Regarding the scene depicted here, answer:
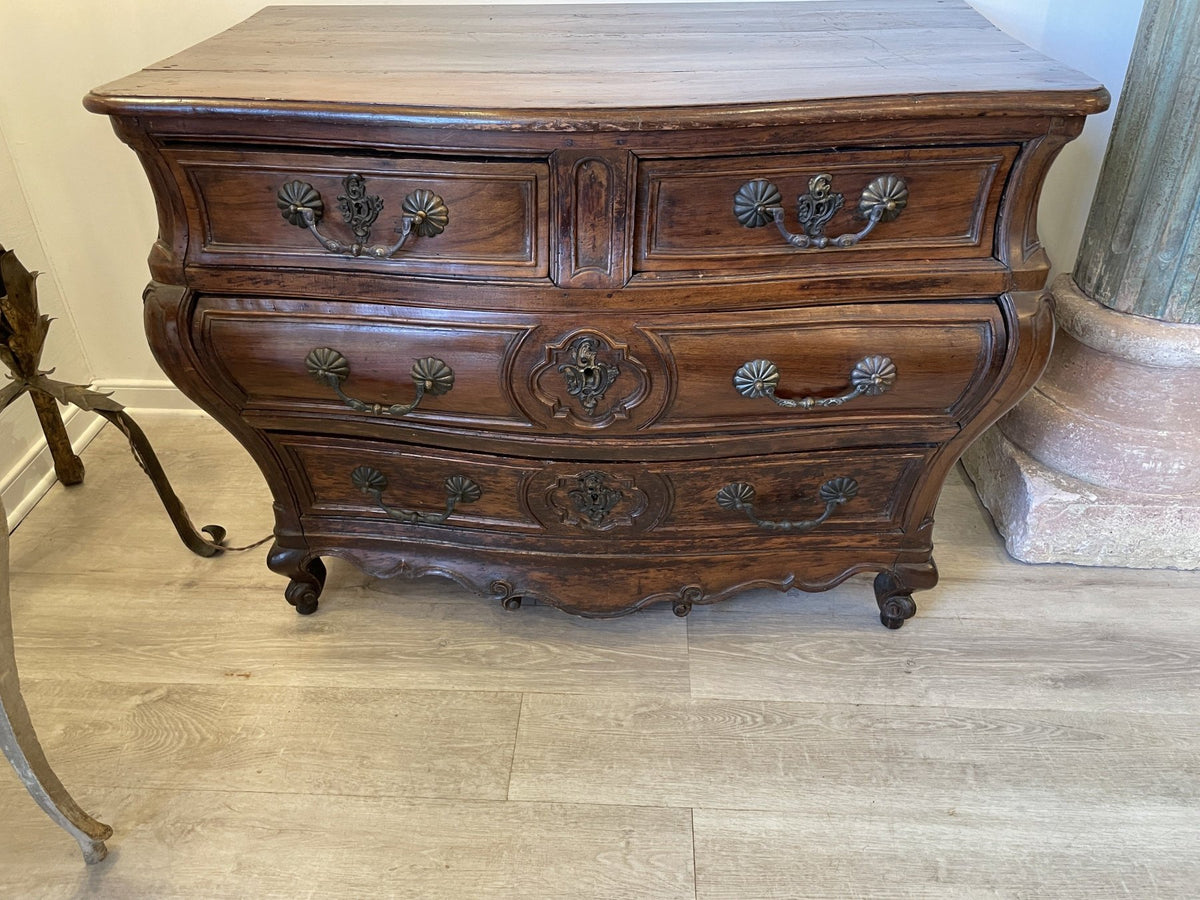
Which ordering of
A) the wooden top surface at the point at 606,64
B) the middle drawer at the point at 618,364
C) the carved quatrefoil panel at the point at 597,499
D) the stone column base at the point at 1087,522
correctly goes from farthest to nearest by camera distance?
the stone column base at the point at 1087,522
the carved quatrefoil panel at the point at 597,499
the middle drawer at the point at 618,364
the wooden top surface at the point at 606,64

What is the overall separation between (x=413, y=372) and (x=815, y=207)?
0.57 m

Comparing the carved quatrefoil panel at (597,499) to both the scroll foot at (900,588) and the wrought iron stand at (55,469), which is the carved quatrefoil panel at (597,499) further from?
the wrought iron stand at (55,469)

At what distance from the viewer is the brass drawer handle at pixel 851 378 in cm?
113

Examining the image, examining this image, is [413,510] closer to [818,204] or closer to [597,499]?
[597,499]

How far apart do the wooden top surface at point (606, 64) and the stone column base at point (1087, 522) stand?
0.82 meters

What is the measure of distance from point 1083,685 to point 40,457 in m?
2.20

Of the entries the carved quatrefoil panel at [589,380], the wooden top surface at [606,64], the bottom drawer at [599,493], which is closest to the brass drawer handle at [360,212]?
the wooden top surface at [606,64]

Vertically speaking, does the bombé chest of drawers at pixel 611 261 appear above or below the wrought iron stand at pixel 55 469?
above

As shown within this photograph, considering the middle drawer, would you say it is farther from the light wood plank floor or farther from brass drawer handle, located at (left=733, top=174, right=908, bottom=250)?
the light wood plank floor

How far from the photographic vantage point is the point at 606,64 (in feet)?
3.69

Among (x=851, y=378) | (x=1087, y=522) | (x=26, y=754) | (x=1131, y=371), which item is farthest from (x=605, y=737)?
(x=1131, y=371)

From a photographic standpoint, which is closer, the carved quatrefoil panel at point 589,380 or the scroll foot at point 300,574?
the carved quatrefoil panel at point 589,380

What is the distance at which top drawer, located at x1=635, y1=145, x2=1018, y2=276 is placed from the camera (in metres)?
1.01

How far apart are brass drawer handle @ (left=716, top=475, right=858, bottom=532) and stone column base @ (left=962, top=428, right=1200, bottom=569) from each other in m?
0.53
